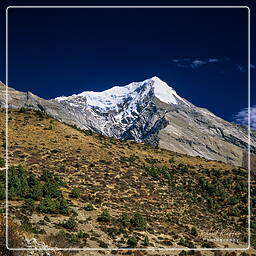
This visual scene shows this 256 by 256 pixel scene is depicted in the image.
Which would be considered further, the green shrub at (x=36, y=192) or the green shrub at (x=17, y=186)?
the green shrub at (x=36, y=192)

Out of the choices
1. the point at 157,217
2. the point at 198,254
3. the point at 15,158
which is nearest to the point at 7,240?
the point at 198,254

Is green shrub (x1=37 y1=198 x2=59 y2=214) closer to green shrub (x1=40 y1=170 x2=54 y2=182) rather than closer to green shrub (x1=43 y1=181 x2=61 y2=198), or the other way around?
green shrub (x1=43 y1=181 x2=61 y2=198)

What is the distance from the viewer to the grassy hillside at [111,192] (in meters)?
19.4

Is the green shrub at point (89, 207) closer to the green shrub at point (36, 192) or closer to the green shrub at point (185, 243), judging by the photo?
the green shrub at point (36, 192)

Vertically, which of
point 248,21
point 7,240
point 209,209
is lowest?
point 209,209

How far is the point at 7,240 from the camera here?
9484 millimetres

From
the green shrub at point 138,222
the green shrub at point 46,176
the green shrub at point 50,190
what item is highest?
the green shrub at point 46,176

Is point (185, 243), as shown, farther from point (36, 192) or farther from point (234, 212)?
point (234, 212)

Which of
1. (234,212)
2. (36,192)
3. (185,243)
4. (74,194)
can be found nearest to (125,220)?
(185,243)

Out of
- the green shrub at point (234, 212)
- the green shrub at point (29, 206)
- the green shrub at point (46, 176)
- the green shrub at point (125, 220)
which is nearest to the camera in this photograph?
the green shrub at point (29, 206)

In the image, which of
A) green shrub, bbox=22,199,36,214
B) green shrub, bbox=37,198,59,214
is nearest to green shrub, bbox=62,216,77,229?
green shrub, bbox=37,198,59,214

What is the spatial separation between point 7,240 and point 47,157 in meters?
25.7

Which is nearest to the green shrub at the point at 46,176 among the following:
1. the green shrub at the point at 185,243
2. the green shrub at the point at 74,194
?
the green shrub at the point at 74,194

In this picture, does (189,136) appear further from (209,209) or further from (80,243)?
(80,243)
